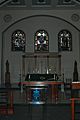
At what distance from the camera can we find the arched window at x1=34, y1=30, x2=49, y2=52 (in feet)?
68.3

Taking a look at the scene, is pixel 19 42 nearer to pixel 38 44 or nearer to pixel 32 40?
pixel 32 40

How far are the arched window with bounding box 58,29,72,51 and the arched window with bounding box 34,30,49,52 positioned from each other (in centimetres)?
91

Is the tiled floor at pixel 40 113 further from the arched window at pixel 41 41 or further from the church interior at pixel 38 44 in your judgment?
the arched window at pixel 41 41

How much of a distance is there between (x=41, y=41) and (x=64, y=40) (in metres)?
1.62

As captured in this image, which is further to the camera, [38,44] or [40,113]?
[38,44]

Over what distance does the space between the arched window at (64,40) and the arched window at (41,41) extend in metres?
0.91

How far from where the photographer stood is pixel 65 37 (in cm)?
2080

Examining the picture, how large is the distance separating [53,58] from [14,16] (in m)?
3.94

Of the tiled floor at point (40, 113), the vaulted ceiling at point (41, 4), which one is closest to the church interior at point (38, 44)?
the vaulted ceiling at point (41, 4)

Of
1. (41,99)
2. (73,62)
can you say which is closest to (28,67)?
(73,62)

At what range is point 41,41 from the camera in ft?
68.8

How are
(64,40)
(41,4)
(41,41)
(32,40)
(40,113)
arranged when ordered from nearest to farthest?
(40,113), (41,4), (32,40), (64,40), (41,41)

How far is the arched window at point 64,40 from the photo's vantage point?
2070 centimetres

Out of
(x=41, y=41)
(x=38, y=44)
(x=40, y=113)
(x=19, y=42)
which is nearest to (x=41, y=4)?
(x=41, y=41)
